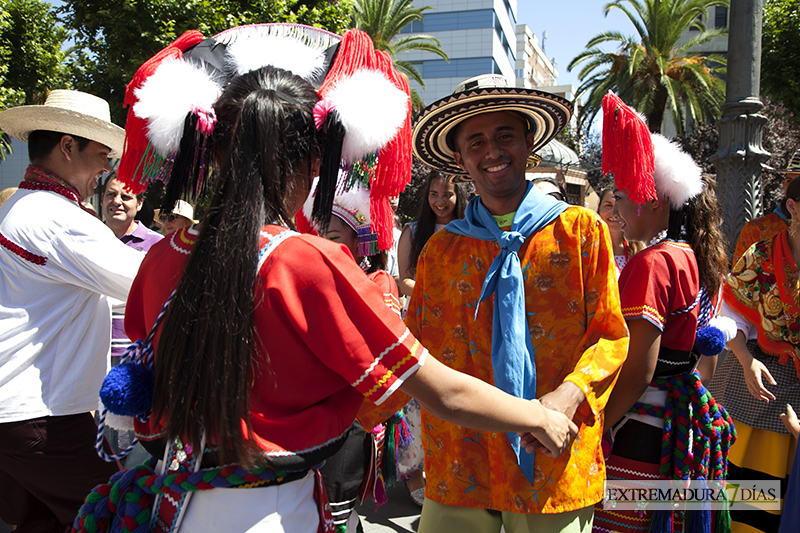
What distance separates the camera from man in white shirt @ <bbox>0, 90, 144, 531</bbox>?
2365mm

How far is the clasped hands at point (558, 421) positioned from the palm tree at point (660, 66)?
65.1 feet

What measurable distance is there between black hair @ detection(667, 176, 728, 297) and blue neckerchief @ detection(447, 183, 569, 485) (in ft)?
2.73

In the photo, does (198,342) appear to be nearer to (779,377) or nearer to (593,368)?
(593,368)

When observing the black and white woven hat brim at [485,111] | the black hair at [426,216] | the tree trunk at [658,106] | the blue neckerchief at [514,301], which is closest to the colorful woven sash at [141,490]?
the blue neckerchief at [514,301]

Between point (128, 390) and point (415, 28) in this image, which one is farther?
point (415, 28)

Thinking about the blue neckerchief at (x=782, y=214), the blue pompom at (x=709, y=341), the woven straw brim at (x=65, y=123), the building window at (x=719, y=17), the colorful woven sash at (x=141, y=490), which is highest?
the building window at (x=719, y=17)

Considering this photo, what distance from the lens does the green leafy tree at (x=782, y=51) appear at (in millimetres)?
15602

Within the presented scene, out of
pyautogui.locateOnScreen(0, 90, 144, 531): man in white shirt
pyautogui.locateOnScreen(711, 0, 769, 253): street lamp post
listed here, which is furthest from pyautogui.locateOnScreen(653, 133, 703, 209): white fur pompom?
pyautogui.locateOnScreen(711, 0, 769, 253): street lamp post

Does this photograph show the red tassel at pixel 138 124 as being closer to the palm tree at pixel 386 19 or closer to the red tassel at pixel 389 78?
the red tassel at pixel 389 78

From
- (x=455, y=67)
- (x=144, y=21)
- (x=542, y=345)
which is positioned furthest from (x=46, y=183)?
(x=455, y=67)

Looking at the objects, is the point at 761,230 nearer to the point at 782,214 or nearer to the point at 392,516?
the point at 782,214

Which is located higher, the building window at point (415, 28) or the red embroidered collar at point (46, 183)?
the building window at point (415, 28)

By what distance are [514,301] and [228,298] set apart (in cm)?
105

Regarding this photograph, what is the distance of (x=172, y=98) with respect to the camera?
135 centimetres
